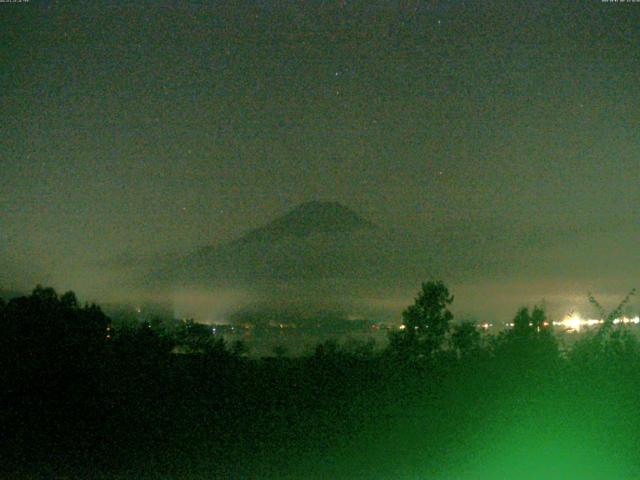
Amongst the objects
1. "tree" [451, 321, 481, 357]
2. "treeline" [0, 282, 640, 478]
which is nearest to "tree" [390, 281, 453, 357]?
"tree" [451, 321, 481, 357]

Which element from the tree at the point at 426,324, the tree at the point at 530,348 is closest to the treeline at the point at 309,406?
the tree at the point at 530,348

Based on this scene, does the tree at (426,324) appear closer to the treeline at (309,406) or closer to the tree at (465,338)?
the tree at (465,338)

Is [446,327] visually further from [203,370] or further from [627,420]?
[627,420]

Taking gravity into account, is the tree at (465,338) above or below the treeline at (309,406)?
above

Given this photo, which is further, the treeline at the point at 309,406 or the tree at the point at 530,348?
the tree at the point at 530,348

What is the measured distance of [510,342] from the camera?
13953 mm

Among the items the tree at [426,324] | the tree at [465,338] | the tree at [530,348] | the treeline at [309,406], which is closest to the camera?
the treeline at [309,406]

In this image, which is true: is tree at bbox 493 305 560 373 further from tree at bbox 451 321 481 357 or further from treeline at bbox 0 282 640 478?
tree at bbox 451 321 481 357

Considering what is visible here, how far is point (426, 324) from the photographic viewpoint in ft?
71.5

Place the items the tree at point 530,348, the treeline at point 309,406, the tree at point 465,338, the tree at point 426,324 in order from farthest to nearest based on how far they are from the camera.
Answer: the tree at point 426,324
the tree at point 465,338
the tree at point 530,348
the treeline at point 309,406

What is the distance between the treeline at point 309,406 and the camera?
1124cm

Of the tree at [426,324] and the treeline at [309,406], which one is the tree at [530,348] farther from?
the tree at [426,324]

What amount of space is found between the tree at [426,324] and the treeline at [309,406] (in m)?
4.17

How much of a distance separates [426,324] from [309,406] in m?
8.42
